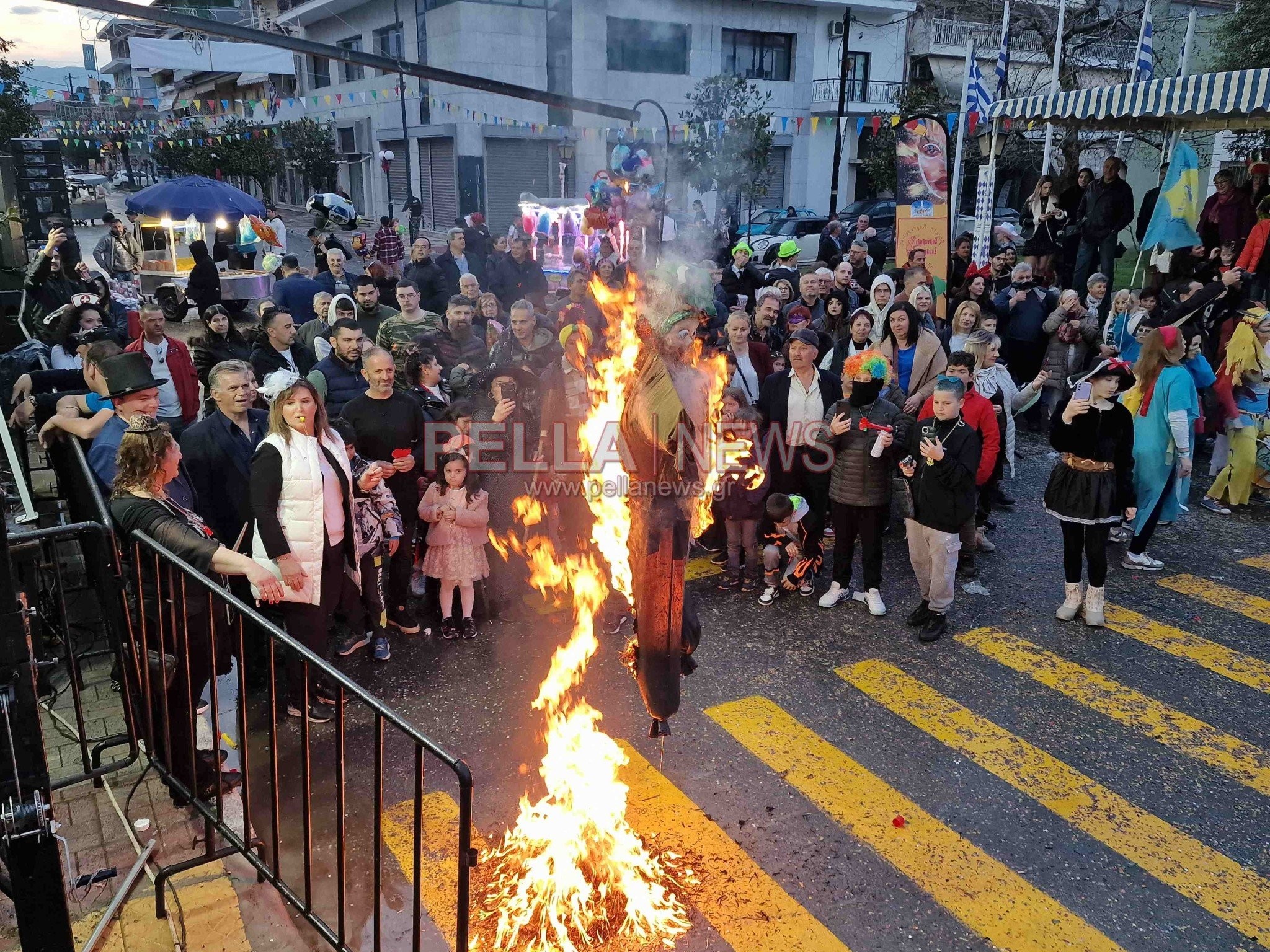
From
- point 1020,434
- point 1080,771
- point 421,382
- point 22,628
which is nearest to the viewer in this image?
point 22,628

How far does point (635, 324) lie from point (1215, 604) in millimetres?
6173

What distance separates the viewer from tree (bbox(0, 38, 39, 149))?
30344mm

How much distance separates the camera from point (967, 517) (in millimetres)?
6711

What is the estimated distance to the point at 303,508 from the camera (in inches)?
214

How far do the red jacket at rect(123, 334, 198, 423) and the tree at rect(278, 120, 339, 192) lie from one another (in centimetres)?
3843

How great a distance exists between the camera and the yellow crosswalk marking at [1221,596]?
743 cm

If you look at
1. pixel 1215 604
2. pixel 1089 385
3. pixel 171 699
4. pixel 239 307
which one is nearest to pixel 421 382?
pixel 171 699

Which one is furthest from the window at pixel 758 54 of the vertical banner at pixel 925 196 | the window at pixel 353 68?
the window at pixel 353 68

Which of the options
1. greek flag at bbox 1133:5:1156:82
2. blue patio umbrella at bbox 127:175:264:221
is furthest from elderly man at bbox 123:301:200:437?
greek flag at bbox 1133:5:1156:82

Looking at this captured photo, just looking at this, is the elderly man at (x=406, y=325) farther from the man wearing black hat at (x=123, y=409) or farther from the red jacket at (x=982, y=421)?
the red jacket at (x=982, y=421)

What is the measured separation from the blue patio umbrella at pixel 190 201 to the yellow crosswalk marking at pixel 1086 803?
57.4ft

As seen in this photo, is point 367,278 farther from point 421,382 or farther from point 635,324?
point 635,324

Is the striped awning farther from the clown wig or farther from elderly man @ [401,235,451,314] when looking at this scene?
elderly man @ [401,235,451,314]

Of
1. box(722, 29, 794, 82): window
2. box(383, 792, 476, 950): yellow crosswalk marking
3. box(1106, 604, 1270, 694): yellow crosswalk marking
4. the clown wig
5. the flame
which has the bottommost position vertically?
box(383, 792, 476, 950): yellow crosswalk marking
